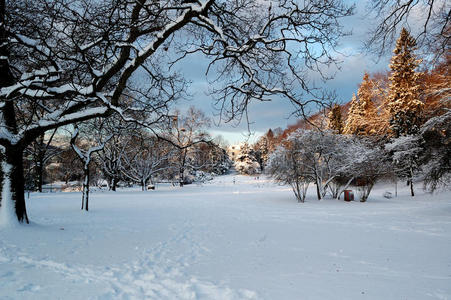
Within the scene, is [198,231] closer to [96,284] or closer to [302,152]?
[96,284]

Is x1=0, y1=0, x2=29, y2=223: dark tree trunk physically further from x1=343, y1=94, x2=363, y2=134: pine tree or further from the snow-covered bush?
x1=343, y1=94, x2=363, y2=134: pine tree

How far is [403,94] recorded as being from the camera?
80.3 feet

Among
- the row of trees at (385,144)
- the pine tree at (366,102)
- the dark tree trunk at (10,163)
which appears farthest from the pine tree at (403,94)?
the dark tree trunk at (10,163)

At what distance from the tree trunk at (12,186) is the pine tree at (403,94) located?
95.0 feet

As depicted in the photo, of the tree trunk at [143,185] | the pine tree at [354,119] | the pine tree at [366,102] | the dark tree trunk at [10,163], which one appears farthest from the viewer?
the pine tree at [366,102]

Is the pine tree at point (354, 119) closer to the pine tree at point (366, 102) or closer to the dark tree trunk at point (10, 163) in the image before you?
the pine tree at point (366, 102)

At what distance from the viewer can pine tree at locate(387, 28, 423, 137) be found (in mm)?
23969

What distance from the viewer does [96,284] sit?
355 centimetres

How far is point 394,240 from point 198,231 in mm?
5426

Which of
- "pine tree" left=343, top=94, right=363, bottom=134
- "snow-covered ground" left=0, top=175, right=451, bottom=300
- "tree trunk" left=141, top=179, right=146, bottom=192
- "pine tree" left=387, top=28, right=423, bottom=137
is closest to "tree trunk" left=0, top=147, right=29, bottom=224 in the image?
"snow-covered ground" left=0, top=175, right=451, bottom=300

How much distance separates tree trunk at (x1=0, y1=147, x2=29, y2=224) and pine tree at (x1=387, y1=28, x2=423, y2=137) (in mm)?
28944

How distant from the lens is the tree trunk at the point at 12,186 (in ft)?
20.4

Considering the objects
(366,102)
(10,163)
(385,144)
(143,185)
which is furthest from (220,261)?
(366,102)

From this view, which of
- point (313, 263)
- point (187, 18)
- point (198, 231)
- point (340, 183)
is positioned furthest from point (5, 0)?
point (340, 183)
